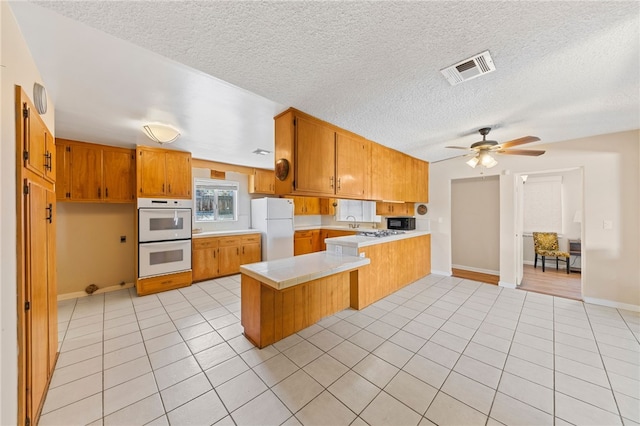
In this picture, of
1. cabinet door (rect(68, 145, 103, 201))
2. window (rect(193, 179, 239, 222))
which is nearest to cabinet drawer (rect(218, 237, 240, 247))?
window (rect(193, 179, 239, 222))

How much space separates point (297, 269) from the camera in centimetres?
233

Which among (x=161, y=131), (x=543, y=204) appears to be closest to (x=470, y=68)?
(x=161, y=131)

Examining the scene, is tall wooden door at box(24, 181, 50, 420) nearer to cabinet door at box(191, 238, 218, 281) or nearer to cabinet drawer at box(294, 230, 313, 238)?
cabinet door at box(191, 238, 218, 281)

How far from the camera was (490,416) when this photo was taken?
5.16ft

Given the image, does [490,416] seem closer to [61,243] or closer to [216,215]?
[216,215]

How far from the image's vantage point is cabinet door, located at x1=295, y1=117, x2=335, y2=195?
2.41 meters

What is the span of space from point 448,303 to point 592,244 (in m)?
2.38

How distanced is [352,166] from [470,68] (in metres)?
1.61

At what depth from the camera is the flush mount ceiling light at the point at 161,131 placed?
8.98 ft

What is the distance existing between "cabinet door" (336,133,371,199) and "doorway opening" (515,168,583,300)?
3332 millimetres

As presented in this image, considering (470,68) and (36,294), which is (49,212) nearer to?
(36,294)

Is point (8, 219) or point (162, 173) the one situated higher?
point (162, 173)

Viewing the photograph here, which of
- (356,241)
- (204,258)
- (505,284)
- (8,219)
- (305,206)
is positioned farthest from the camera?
(305,206)

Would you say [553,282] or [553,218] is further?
[553,218]
